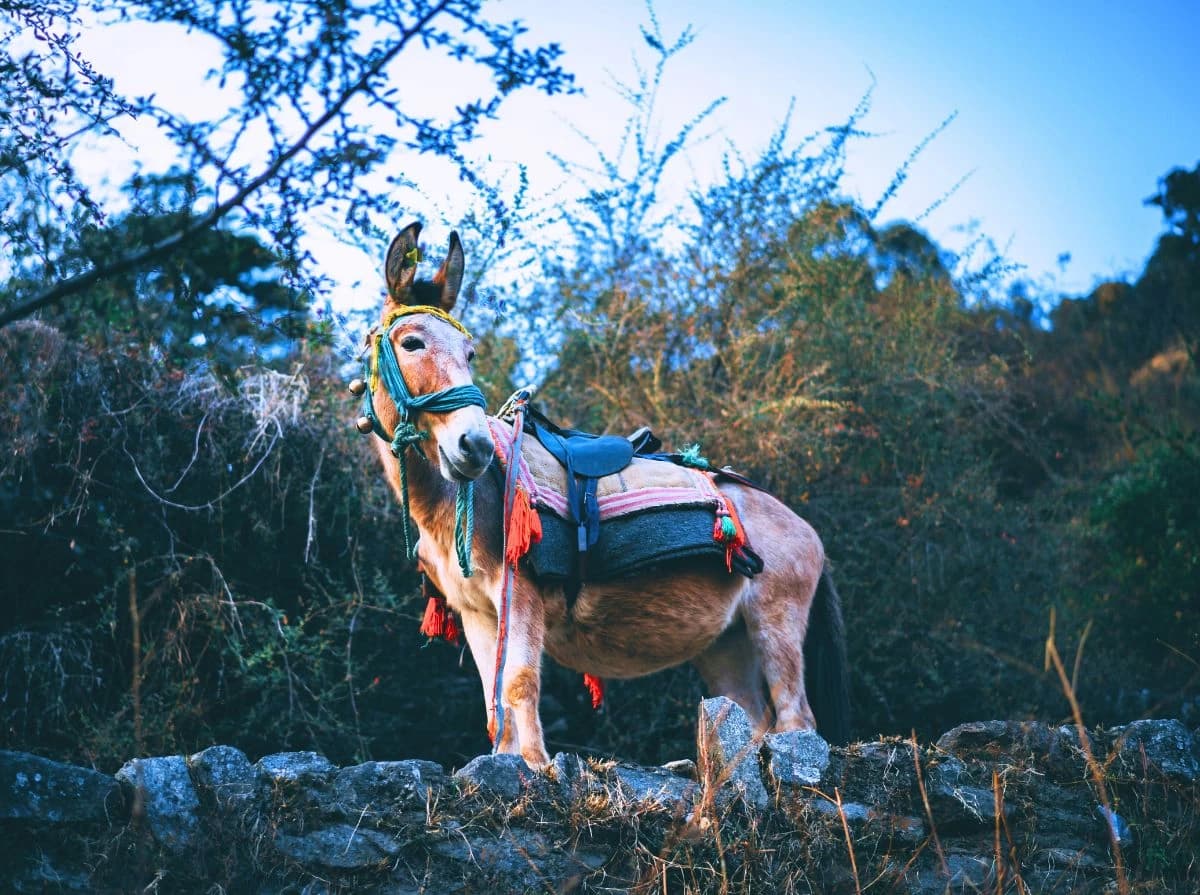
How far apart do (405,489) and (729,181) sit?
562 centimetres

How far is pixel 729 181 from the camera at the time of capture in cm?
888

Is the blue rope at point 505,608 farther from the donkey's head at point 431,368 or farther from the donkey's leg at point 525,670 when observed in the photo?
the donkey's head at point 431,368

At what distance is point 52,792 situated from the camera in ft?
9.69

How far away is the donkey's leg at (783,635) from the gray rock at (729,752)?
1161 mm

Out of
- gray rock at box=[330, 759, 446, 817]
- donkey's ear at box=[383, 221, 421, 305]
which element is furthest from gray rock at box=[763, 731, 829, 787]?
donkey's ear at box=[383, 221, 421, 305]

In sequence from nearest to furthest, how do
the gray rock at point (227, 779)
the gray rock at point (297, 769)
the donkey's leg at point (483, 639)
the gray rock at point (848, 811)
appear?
the gray rock at point (227, 779)
the gray rock at point (297, 769)
the gray rock at point (848, 811)
the donkey's leg at point (483, 639)

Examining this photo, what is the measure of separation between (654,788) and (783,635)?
5.48 feet

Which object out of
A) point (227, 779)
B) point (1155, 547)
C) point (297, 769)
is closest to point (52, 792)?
point (227, 779)

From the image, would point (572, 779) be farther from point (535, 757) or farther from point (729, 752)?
point (729, 752)

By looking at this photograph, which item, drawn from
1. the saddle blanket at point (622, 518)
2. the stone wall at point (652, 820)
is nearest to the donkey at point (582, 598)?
the saddle blanket at point (622, 518)

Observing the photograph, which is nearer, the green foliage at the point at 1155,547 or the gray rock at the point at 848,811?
the gray rock at the point at 848,811

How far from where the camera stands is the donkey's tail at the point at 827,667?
17.7 ft

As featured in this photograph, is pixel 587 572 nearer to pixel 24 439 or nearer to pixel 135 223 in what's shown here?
pixel 135 223

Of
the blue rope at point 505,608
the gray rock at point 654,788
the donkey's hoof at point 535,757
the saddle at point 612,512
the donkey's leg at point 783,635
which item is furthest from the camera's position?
the donkey's leg at point 783,635
